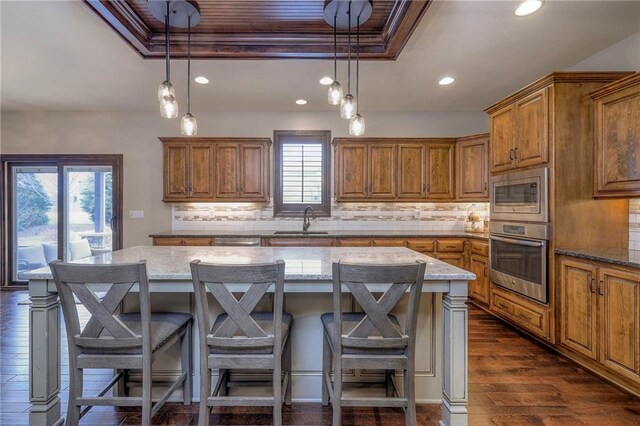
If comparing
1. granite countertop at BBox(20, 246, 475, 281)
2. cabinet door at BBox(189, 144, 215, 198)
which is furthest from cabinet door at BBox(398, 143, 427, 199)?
cabinet door at BBox(189, 144, 215, 198)

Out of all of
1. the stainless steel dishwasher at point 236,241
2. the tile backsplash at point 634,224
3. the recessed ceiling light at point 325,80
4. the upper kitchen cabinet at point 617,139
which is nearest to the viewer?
the upper kitchen cabinet at point 617,139

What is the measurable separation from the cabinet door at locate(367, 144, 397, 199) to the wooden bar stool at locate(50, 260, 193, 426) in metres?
3.42

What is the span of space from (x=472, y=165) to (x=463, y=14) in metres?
2.34

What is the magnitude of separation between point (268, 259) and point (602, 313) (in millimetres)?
2348

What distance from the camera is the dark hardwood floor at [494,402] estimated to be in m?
1.91

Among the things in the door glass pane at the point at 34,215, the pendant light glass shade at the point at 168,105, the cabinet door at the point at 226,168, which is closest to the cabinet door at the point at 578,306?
the pendant light glass shade at the point at 168,105

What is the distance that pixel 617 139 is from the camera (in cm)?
244

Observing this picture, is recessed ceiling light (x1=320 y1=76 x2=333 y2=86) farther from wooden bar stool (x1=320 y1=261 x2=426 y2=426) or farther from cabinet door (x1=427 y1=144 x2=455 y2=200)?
wooden bar stool (x1=320 y1=261 x2=426 y2=426)

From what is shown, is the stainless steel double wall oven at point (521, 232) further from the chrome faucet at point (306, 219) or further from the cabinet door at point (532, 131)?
the chrome faucet at point (306, 219)

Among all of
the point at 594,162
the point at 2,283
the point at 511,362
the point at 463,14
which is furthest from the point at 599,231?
the point at 2,283

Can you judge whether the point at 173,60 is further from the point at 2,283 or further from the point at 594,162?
the point at 2,283

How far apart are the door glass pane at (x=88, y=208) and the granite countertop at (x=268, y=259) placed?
2.86m

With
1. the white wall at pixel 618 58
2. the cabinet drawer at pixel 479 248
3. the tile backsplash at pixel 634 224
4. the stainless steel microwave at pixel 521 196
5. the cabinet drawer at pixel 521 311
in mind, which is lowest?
the cabinet drawer at pixel 521 311

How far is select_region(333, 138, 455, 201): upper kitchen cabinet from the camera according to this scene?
4508mm
